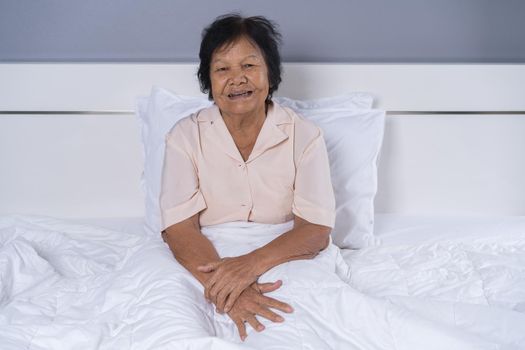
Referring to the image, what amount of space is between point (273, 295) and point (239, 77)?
575 millimetres

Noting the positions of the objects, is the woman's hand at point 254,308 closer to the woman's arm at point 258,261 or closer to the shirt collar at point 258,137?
the woman's arm at point 258,261

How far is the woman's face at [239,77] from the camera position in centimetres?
170

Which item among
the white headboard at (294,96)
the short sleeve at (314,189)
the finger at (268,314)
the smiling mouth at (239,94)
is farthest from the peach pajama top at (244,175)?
the white headboard at (294,96)

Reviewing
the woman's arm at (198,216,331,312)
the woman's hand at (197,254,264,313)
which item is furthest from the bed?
the woman's hand at (197,254,264,313)

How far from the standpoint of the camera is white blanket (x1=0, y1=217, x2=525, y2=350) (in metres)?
1.36

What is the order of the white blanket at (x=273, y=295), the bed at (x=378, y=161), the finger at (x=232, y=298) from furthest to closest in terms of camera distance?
1. the bed at (x=378, y=161)
2. the finger at (x=232, y=298)
3. the white blanket at (x=273, y=295)

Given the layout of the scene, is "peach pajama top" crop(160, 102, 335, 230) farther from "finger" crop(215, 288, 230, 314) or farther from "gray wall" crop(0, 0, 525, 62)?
"gray wall" crop(0, 0, 525, 62)

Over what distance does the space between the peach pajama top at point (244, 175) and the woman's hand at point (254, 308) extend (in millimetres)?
293

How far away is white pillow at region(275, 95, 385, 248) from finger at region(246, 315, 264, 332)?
0.67 m

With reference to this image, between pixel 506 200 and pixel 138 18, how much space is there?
57.1 inches

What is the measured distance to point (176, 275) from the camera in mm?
1561

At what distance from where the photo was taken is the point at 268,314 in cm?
143

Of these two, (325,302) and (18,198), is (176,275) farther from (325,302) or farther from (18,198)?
(18,198)

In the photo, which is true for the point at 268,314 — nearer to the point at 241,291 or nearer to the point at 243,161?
the point at 241,291
